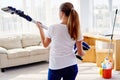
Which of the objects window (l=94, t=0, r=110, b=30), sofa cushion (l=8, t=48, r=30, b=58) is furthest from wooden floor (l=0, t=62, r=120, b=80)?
window (l=94, t=0, r=110, b=30)

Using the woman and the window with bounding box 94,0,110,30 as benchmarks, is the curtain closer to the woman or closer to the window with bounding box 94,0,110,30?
the window with bounding box 94,0,110,30

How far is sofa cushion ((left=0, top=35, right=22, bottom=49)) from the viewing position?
485 cm

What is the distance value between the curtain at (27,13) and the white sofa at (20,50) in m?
0.39

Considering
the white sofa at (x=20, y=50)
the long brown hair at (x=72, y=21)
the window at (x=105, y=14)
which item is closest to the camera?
the long brown hair at (x=72, y=21)

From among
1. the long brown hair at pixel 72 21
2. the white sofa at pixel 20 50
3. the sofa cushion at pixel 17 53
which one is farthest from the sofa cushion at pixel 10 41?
the long brown hair at pixel 72 21

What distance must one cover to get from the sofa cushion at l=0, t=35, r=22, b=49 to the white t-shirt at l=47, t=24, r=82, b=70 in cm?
337

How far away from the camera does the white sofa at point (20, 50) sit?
4.38 metres

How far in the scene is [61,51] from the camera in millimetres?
1687

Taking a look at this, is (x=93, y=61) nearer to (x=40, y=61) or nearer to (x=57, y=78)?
(x=40, y=61)

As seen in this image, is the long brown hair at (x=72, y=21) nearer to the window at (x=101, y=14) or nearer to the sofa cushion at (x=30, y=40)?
the sofa cushion at (x=30, y=40)

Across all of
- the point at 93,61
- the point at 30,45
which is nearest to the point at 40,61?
the point at 30,45

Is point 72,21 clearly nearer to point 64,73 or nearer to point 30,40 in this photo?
point 64,73

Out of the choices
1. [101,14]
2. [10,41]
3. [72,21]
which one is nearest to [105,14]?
[101,14]

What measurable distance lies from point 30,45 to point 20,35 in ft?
1.20
